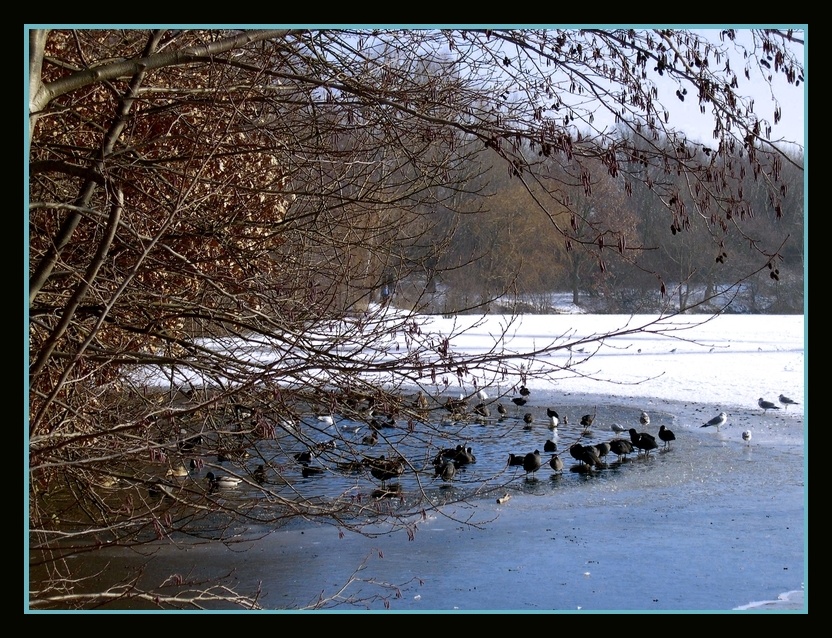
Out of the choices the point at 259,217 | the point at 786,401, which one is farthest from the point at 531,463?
the point at 786,401

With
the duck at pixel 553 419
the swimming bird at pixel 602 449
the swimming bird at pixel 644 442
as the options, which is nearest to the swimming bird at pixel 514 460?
the swimming bird at pixel 602 449

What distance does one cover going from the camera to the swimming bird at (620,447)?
836cm

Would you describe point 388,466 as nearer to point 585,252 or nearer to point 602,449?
point 585,252

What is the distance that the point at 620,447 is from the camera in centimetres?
836

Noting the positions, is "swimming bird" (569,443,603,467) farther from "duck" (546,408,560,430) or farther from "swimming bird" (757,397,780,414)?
"swimming bird" (757,397,780,414)

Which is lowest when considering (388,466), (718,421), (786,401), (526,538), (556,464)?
(526,538)

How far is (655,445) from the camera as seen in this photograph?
8.66 meters

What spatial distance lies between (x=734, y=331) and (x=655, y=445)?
17.3 ft

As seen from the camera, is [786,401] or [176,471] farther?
[786,401]

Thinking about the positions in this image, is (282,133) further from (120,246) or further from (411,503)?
(411,503)

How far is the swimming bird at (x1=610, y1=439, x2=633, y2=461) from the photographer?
27.4 feet

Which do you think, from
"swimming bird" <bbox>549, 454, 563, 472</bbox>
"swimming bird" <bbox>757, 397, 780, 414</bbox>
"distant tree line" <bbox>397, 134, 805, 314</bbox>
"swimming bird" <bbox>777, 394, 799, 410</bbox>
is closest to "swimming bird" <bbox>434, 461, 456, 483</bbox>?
"swimming bird" <bbox>549, 454, 563, 472</bbox>
